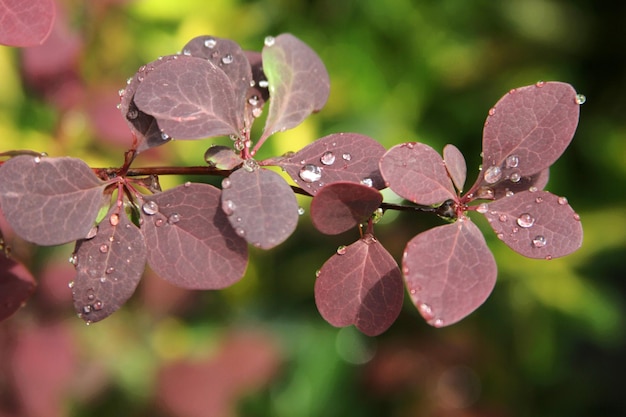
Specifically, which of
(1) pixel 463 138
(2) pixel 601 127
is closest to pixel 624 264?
(2) pixel 601 127

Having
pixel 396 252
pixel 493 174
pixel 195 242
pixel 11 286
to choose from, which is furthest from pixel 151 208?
pixel 396 252

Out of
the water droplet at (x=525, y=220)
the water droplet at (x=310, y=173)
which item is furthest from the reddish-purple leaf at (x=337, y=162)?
the water droplet at (x=525, y=220)

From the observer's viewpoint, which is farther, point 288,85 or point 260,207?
point 288,85

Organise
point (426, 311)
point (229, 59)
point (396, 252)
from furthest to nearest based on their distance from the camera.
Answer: point (396, 252) → point (229, 59) → point (426, 311)

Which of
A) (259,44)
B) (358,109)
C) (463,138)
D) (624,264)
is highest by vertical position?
(259,44)

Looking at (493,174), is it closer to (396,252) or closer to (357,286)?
(357,286)

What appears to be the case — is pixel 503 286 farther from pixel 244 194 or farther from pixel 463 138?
pixel 244 194

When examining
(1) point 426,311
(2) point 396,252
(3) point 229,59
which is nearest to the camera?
(1) point 426,311

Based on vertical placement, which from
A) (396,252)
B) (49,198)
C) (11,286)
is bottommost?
(396,252)
